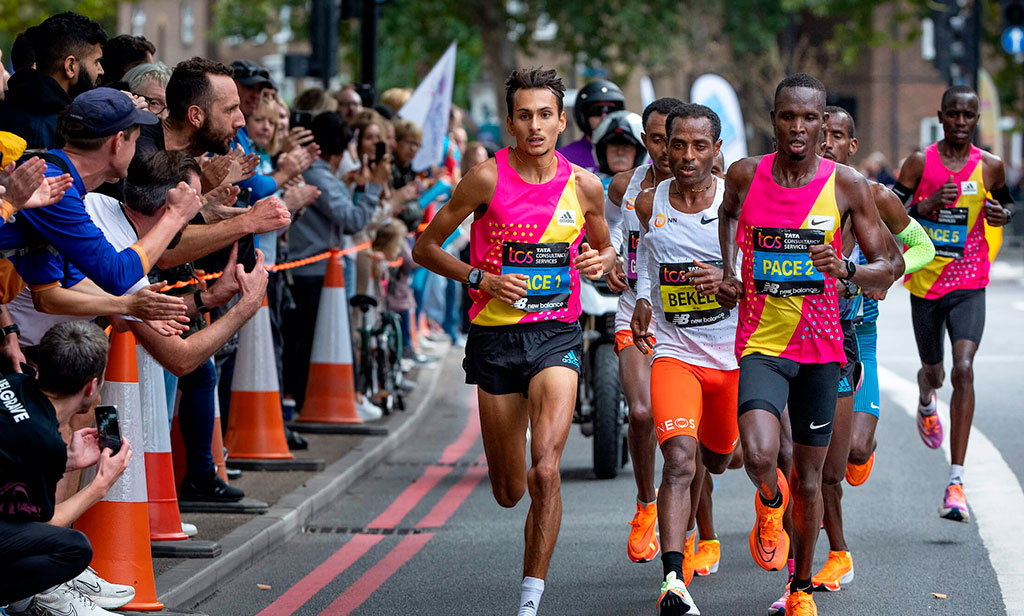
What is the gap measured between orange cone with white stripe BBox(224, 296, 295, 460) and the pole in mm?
6545

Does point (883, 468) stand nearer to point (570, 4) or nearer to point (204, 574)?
point (204, 574)

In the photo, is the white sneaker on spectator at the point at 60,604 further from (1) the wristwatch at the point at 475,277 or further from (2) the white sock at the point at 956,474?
(2) the white sock at the point at 956,474

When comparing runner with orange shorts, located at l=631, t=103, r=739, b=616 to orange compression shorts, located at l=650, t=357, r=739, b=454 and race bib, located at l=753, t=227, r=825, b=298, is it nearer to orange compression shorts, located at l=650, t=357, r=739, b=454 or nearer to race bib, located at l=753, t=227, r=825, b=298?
orange compression shorts, located at l=650, t=357, r=739, b=454

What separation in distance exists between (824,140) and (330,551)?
3161 millimetres

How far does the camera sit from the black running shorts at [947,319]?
9.46 meters

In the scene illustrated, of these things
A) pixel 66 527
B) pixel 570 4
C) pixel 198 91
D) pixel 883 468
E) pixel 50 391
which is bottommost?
pixel 883 468

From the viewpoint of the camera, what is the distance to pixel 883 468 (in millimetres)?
10641

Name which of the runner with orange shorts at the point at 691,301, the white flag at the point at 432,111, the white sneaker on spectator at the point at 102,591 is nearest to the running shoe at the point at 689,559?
the runner with orange shorts at the point at 691,301

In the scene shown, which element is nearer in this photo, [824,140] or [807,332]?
[807,332]

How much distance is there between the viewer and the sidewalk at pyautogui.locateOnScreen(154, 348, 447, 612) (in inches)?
276

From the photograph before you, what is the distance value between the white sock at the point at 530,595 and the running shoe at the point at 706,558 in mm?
1333

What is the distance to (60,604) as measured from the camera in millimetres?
5934

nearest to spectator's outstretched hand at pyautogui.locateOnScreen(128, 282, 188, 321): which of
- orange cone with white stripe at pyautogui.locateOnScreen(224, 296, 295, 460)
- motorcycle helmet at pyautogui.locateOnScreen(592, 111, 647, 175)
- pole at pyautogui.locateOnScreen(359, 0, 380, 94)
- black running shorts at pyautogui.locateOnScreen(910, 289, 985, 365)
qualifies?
orange cone with white stripe at pyautogui.locateOnScreen(224, 296, 295, 460)

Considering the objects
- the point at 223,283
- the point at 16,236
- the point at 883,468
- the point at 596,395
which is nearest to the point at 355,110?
the point at 596,395
